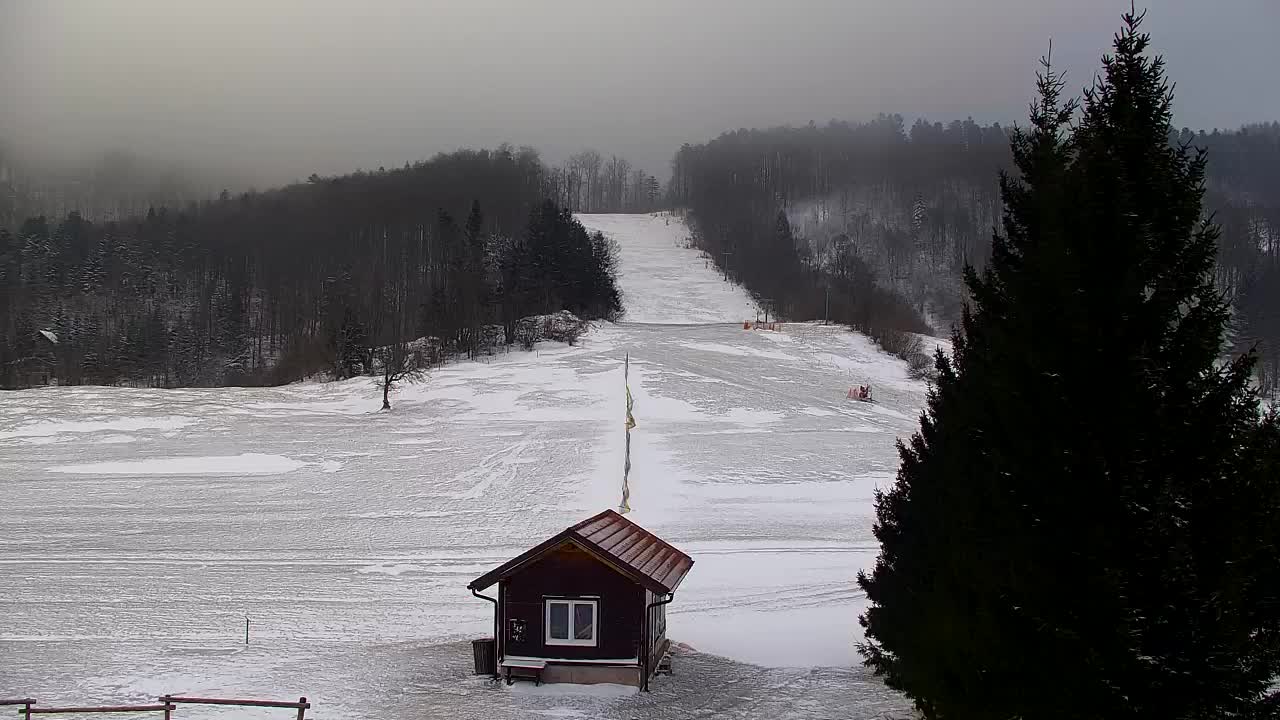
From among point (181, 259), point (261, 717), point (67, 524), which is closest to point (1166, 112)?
point (261, 717)

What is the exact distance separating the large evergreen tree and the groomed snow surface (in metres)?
8.10

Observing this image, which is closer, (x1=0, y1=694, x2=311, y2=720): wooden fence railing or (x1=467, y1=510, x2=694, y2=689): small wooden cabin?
(x1=0, y1=694, x2=311, y2=720): wooden fence railing

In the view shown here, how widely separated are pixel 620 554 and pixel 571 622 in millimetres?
1497

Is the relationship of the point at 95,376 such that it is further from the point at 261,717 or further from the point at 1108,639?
the point at 1108,639

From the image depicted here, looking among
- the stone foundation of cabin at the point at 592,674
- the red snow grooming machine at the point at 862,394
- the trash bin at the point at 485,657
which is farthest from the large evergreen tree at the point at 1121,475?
the red snow grooming machine at the point at 862,394

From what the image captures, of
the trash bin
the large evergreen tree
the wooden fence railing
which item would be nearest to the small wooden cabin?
the trash bin

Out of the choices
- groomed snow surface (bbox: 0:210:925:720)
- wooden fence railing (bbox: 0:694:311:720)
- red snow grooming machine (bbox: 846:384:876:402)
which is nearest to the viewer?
wooden fence railing (bbox: 0:694:311:720)

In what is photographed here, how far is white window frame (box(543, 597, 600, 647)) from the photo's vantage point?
15930 mm

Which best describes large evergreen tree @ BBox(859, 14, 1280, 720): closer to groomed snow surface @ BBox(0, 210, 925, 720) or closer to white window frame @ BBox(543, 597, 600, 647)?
groomed snow surface @ BBox(0, 210, 925, 720)

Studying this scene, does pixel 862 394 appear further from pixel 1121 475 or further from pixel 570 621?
pixel 1121 475

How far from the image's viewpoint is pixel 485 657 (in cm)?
1645

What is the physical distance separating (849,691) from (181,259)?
125 metres

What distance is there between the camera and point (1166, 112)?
7.53 m

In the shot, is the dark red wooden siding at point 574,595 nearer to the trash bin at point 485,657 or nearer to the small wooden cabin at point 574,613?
the small wooden cabin at point 574,613
